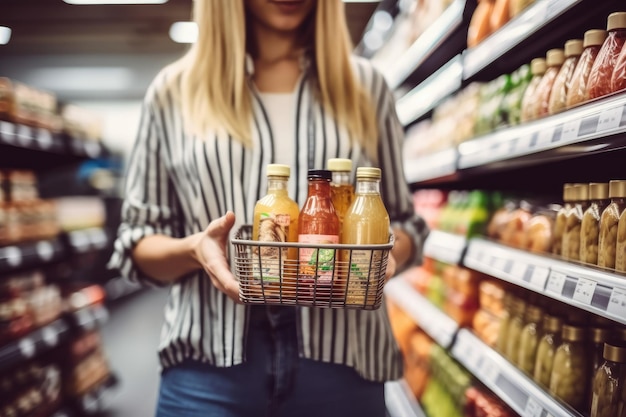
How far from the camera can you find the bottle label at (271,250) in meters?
0.98

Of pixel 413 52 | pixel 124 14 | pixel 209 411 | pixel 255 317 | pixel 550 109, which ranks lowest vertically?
pixel 209 411

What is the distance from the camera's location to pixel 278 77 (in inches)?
54.2

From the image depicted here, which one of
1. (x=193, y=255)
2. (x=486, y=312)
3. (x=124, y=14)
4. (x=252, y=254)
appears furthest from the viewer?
(x=124, y=14)

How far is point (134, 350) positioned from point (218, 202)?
455 centimetres

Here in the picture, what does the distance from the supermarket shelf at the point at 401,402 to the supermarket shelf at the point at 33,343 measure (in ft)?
6.09

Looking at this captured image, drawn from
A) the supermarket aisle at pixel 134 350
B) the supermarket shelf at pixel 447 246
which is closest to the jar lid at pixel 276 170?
the supermarket shelf at pixel 447 246

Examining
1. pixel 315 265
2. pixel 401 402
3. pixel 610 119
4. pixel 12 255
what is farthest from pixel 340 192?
pixel 12 255

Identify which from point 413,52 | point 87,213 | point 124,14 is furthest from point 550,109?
point 124,14

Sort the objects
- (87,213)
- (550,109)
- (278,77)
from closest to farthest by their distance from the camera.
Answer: (278,77), (550,109), (87,213)

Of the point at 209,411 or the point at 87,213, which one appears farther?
the point at 87,213

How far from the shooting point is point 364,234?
1.03 m

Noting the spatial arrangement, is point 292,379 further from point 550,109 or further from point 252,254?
point 550,109

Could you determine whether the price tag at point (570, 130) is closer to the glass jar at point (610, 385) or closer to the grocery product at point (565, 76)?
the grocery product at point (565, 76)

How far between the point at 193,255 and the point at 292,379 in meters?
0.32
